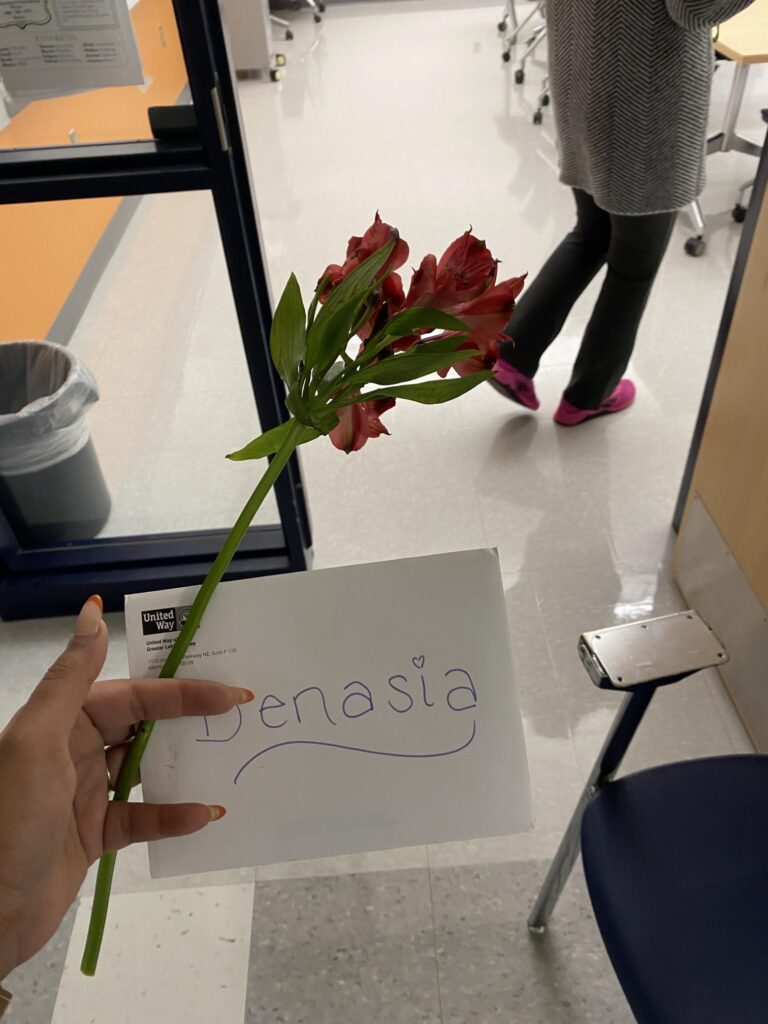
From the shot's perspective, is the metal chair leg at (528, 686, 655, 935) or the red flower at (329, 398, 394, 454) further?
the metal chair leg at (528, 686, 655, 935)

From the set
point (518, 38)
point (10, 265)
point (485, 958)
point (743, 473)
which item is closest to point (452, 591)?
point (485, 958)

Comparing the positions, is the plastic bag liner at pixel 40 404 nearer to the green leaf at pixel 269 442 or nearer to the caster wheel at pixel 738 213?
the green leaf at pixel 269 442

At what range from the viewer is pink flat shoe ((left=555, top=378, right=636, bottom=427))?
208 centimetres

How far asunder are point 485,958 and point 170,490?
122cm

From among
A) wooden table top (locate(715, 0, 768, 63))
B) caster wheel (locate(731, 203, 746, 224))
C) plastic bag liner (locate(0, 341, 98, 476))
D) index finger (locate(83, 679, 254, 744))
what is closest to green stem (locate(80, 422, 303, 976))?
index finger (locate(83, 679, 254, 744))

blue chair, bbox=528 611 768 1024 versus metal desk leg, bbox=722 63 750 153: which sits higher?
blue chair, bbox=528 611 768 1024

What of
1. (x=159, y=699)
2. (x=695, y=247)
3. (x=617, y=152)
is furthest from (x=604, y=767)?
(x=695, y=247)

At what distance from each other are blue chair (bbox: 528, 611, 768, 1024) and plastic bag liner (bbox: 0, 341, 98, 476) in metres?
1.17

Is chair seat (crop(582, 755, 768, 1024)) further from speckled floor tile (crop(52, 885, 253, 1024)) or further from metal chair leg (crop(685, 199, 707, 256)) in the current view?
metal chair leg (crop(685, 199, 707, 256))

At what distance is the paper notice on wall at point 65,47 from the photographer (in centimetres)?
109

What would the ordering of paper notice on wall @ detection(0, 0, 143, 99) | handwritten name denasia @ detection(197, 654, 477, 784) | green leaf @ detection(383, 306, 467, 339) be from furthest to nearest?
paper notice on wall @ detection(0, 0, 143, 99) < handwritten name denasia @ detection(197, 654, 477, 784) < green leaf @ detection(383, 306, 467, 339)

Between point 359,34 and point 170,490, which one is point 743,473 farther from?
point 359,34

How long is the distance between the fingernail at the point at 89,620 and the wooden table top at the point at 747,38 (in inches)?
95.8

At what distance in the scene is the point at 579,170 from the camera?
1.69 m
